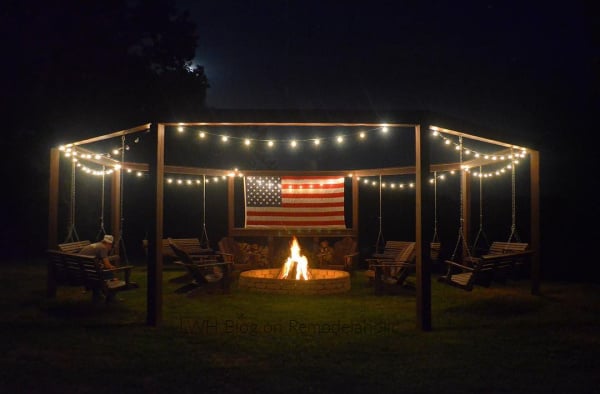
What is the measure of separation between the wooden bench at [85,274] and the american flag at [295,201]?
18.3 ft

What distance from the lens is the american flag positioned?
535 inches

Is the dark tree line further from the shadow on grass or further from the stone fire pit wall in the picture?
the shadow on grass

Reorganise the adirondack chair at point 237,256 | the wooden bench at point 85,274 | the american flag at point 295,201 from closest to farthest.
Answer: the wooden bench at point 85,274, the adirondack chair at point 237,256, the american flag at point 295,201

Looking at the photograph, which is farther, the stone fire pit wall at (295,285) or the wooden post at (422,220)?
the stone fire pit wall at (295,285)

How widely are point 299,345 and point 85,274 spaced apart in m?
3.73

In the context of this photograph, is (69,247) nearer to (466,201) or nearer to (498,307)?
(498,307)

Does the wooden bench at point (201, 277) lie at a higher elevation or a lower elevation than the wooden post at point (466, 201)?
lower

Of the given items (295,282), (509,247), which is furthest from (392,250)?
(295,282)

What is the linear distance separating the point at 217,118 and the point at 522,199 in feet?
28.9

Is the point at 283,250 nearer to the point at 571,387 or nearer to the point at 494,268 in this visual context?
the point at 494,268

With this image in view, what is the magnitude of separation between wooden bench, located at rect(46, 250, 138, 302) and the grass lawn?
0.98ft

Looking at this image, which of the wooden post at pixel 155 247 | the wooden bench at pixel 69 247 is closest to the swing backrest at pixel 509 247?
the wooden post at pixel 155 247

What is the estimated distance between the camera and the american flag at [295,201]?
44.6ft

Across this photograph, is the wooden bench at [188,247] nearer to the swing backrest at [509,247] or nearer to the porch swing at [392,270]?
the porch swing at [392,270]
